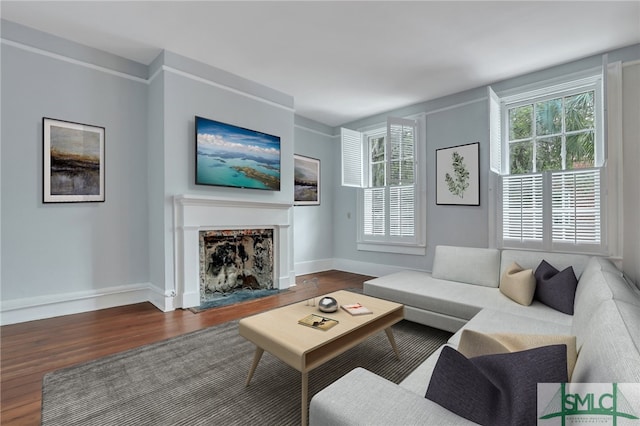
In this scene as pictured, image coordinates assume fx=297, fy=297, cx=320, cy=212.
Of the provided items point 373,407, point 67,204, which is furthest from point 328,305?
point 67,204

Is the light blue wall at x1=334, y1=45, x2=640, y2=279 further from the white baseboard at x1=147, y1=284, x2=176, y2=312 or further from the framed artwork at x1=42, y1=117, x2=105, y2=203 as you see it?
the framed artwork at x1=42, y1=117, x2=105, y2=203

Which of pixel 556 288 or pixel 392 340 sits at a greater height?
pixel 556 288

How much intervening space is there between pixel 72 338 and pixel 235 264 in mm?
1833

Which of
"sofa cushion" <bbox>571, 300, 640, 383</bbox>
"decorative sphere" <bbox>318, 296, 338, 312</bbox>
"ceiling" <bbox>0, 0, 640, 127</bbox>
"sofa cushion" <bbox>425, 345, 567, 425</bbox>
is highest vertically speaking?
"ceiling" <bbox>0, 0, 640, 127</bbox>

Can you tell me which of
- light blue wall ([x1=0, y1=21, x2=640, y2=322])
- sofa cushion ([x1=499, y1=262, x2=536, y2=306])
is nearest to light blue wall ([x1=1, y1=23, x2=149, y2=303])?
light blue wall ([x1=0, y1=21, x2=640, y2=322])

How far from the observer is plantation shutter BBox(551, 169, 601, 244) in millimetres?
3174

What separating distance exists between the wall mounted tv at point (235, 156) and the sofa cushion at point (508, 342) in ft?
10.9

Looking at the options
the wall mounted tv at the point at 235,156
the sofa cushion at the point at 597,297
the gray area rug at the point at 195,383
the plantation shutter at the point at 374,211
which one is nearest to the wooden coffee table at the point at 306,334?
the gray area rug at the point at 195,383

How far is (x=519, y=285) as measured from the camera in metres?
2.57

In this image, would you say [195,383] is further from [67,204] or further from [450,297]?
[67,204]

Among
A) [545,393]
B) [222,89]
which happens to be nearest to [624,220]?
[545,393]

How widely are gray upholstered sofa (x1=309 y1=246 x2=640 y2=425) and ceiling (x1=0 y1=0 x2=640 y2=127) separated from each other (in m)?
2.18

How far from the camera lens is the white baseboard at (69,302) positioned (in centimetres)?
288

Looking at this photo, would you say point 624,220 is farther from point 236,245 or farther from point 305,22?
point 236,245
